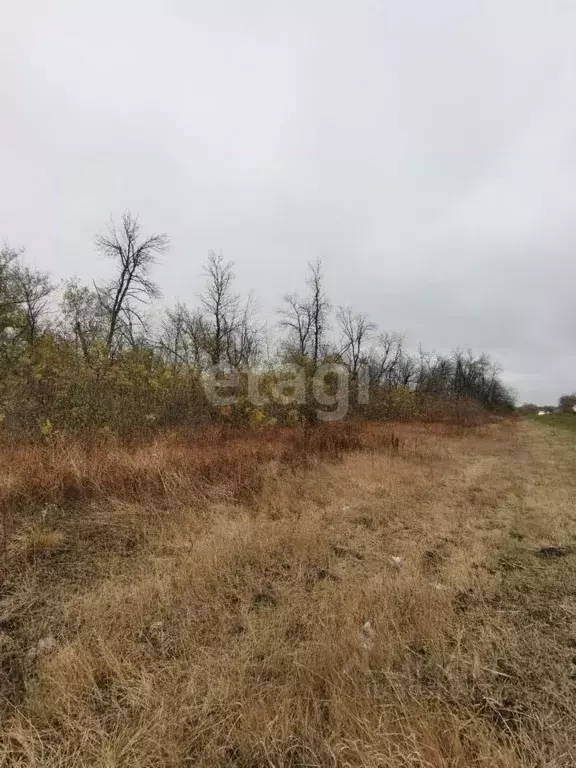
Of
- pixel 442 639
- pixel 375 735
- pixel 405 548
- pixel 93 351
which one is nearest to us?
pixel 375 735

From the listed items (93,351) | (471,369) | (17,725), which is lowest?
(17,725)

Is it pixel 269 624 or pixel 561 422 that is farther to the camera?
pixel 561 422

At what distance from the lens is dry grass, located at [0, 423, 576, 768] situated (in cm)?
186

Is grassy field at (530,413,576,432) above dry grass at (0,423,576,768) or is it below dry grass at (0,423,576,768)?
above

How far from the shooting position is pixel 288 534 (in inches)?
174

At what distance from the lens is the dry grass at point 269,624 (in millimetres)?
1861

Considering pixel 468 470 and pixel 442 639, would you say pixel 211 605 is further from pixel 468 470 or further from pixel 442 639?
pixel 468 470

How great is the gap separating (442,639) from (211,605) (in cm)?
180

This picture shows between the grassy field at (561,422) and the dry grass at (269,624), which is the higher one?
the grassy field at (561,422)

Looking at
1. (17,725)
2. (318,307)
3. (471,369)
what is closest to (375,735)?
(17,725)

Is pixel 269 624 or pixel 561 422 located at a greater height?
pixel 561 422

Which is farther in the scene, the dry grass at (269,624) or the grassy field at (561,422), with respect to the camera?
the grassy field at (561,422)

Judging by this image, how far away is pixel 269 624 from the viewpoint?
2.80 metres

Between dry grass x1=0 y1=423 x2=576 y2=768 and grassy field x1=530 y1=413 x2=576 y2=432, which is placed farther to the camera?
grassy field x1=530 y1=413 x2=576 y2=432
